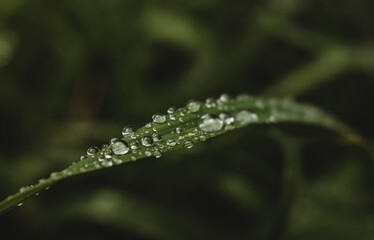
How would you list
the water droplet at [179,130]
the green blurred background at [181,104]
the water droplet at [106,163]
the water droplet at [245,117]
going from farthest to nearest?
the green blurred background at [181,104] < the water droplet at [245,117] < the water droplet at [179,130] < the water droplet at [106,163]

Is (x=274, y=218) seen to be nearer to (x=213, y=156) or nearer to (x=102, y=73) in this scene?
(x=213, y=156)

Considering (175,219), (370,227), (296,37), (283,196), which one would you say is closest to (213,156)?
(175,219)

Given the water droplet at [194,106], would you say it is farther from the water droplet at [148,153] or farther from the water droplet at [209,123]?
the water droplet at [148,153]

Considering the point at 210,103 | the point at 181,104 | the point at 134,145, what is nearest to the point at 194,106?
the point at 210,103

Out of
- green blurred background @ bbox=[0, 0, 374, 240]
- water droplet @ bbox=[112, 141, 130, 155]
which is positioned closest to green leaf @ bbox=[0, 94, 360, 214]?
water droplet @ bbox=[112, 141, 130, 155]

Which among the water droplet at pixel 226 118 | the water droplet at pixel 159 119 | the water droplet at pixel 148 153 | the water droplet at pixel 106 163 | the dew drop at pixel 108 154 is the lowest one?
the water droplet at pixel 106 163

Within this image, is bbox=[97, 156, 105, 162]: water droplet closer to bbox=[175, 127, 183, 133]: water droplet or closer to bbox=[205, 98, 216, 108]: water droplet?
bbox=[175, 127, 183, 133]: water droplet

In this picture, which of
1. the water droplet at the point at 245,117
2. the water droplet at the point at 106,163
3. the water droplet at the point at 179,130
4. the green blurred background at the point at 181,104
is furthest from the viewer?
the green blurred background at the point at 181,104

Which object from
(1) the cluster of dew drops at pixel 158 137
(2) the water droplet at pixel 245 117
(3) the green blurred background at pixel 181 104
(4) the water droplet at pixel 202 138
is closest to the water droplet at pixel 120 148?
(1) the cluster of dew drops at pixel 158 137
